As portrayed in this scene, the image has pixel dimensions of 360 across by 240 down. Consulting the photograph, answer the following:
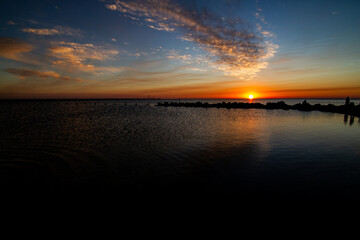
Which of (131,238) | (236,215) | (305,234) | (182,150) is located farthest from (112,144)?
(305,234)

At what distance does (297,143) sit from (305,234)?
10.7 m

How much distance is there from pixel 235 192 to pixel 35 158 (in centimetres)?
1177

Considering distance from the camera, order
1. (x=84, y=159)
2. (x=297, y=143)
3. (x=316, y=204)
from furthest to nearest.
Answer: (x=297, y=143)
(x=84, y=159)
(x=316, y=204)

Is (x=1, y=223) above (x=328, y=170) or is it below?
below

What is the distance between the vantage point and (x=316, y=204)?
5.71 meters

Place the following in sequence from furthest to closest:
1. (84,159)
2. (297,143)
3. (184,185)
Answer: (297,143) → (84,159) → (184,185)

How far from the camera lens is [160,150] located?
11.8 meters

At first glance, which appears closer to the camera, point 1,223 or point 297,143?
point 1,223

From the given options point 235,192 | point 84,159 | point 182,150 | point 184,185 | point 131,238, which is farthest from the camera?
point 182,150

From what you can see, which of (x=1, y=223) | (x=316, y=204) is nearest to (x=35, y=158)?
(x=1, y=223)

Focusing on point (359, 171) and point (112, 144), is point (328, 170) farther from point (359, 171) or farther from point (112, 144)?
point (112, 144)

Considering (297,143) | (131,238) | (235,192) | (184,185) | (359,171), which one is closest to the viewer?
(131,238)

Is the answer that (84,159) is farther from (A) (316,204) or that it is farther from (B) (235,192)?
(A) (316,204)

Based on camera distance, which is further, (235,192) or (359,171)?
(359,171)
